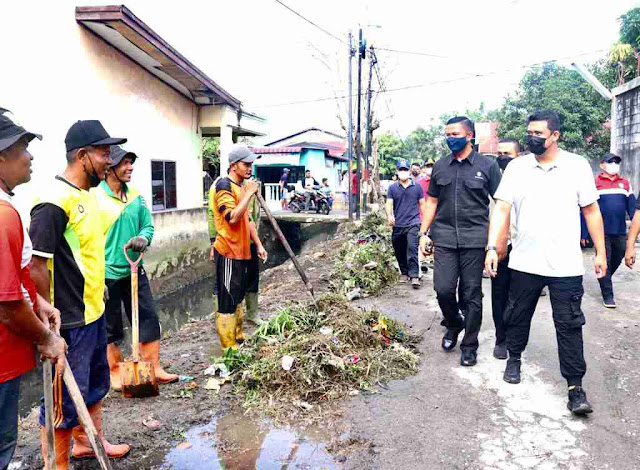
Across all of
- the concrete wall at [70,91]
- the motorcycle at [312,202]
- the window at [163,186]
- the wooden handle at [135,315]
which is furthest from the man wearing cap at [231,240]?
the motorcycle at [312,202]

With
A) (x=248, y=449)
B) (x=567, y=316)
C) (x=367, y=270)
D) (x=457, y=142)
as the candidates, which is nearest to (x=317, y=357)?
(x=248, y=449)

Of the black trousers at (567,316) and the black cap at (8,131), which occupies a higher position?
the black cap at (8,131)

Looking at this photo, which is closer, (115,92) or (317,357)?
(317,357)

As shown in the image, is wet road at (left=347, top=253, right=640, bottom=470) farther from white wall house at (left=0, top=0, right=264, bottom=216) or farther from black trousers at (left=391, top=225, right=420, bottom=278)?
white wall house at (left=0, top=0, right=264, bottom=216)

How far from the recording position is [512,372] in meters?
4.00

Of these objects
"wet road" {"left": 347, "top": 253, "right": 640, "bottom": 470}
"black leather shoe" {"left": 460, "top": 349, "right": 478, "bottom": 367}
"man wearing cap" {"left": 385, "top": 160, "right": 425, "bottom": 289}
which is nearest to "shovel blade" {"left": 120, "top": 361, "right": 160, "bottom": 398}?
"wet road" {"left": 347, "top": 253, "right": 640, "bottom": 470}

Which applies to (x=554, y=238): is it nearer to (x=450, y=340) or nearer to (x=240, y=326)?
(x=450, y=340)

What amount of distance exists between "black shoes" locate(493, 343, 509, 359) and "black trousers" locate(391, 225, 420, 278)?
10.1ft

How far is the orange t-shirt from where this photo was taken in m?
4.66

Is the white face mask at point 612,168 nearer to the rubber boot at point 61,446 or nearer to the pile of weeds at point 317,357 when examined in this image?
the pile of weeds at point 317,357

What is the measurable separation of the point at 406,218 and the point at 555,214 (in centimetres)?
413

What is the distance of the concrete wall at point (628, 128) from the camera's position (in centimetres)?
→ 1159

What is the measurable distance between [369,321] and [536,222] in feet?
6.56

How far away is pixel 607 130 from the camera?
74.1ft
